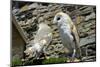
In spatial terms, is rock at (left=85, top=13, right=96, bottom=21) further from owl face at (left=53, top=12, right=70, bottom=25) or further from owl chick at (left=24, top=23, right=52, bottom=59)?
owl chick at (left=24, top=23, right=52, bottom=59)

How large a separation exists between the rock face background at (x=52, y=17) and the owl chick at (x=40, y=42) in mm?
45

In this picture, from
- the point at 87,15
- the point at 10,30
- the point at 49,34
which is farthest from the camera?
the point at 87,15

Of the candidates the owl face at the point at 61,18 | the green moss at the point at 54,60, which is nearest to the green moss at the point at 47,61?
the green moss at the point at 54,60

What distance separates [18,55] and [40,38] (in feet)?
1.06

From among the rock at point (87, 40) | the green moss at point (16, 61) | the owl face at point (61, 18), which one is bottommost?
the green moss at point (16, 61)

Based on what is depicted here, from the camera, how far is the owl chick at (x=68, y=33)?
97.7 inches

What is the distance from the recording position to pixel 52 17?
245 cm

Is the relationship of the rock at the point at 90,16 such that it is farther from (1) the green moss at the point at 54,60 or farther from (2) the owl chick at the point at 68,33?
(1) the green moss at the point at 54,60

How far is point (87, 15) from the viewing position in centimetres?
261

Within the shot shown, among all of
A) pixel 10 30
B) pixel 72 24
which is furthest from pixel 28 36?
pixel 72 24

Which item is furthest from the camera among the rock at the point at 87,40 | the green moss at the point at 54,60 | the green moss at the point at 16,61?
the rock at the point at 87,40

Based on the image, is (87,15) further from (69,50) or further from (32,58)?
(32,58)

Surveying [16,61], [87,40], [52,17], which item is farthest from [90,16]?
[16,61]

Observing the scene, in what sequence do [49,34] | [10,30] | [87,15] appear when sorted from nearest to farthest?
[10,30] < [49,34] < [87,15]
